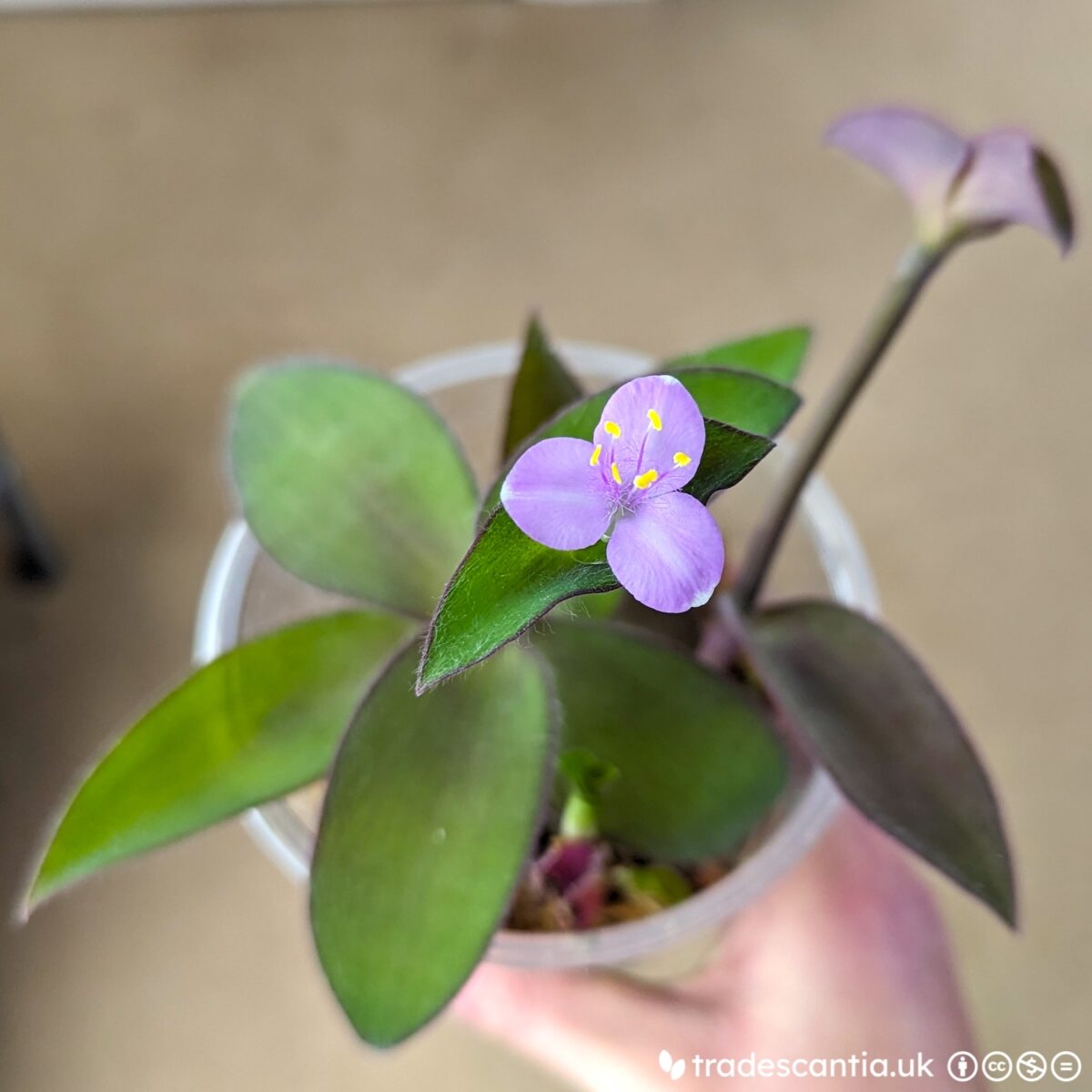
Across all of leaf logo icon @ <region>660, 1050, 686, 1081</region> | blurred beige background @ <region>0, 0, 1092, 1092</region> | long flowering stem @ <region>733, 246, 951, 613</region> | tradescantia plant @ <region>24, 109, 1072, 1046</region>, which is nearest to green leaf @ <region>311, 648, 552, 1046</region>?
tradescantia plant @ <region>24, 109, 1072, 1046</region>

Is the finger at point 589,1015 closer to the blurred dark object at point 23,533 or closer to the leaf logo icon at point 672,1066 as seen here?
the leaf logo icon at point 672,1066

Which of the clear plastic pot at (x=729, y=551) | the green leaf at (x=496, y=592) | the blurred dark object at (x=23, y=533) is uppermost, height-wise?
the green leaf at (x=496, y=592)

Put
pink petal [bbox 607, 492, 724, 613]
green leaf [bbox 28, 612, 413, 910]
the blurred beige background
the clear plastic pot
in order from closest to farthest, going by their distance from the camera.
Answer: pink petal [bbox 607, 492, 724, 613] → green leaf [bbox 28, 612, 413, 910] → the clear plastic pot → the blurred beige background

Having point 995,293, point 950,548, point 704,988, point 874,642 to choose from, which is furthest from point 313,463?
point 995,293

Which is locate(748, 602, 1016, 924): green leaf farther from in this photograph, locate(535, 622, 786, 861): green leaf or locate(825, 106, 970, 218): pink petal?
locate(825, 106, 970, 218): pink petal

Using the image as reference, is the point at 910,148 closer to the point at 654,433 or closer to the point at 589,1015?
the point at 654,433

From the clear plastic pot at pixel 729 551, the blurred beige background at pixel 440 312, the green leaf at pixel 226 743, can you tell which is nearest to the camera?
the green leaf at pixel 226 743

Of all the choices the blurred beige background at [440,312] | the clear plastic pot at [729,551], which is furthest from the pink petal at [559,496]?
the blurred beige background at [440,312]
